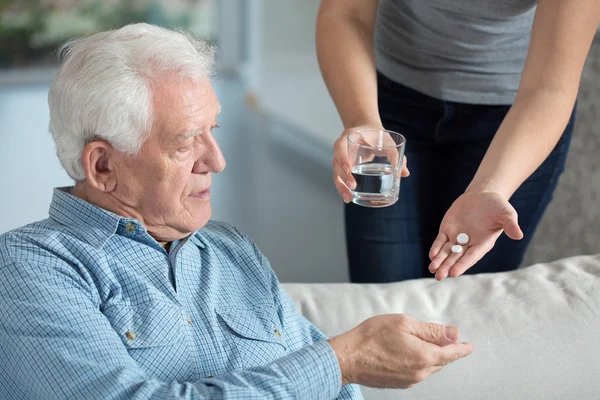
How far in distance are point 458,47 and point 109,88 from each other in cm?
87

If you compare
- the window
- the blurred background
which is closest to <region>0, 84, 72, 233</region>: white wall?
the blurred background

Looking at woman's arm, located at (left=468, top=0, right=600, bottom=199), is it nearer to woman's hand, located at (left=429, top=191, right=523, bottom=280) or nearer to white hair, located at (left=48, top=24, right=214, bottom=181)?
woman's hand, located at (left=429, top=191, right=523, bottom=280)

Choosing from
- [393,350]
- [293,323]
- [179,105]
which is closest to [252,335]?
[293,323]

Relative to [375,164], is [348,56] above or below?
above

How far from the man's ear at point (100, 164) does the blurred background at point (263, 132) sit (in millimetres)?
1870

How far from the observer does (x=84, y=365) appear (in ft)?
4.12

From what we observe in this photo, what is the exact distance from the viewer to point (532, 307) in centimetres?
183

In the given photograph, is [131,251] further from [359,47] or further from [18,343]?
[359,47]

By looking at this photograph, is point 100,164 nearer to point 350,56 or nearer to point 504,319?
point 350,56

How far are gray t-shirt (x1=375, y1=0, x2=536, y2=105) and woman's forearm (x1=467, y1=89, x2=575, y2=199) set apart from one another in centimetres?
27

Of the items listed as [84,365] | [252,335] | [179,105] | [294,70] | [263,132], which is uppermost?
[179,105]

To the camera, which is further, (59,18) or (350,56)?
(59,18)

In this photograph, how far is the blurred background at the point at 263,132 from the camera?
9.89 ft

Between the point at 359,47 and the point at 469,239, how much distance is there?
0.64m
